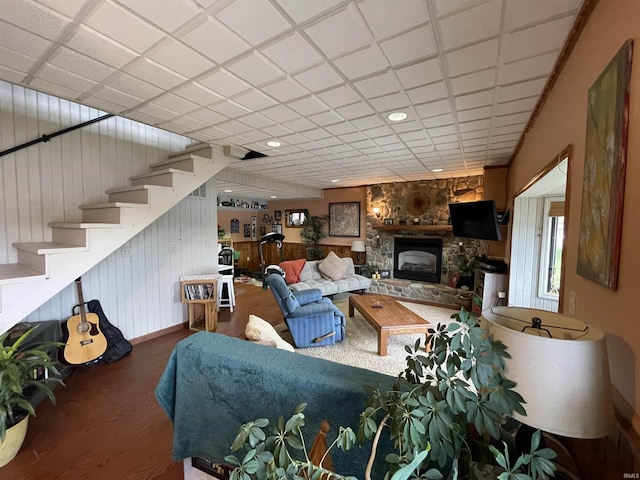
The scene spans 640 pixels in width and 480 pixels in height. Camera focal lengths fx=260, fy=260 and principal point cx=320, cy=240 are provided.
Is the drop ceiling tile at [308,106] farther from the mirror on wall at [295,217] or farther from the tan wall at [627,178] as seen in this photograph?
the mirror on wall at [295,217]

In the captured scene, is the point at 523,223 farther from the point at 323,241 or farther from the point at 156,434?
the point at 323,241

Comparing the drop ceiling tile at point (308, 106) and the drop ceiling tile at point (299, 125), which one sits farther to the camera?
the drop ceiling tile at point (299, 125)

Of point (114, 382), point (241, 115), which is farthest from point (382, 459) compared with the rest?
point (114, 382)

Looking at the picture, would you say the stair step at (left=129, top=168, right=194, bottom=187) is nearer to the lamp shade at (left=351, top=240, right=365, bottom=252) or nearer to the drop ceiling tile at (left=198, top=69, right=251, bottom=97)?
the drop ceiling tile at (left=198, top=69, right=251, bottom=97)

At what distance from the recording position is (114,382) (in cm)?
248

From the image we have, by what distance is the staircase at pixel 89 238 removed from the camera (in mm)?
1669

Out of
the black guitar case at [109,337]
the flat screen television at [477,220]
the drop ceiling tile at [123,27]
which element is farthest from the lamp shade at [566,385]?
the black guitar case at [109,337]

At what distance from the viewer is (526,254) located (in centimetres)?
326

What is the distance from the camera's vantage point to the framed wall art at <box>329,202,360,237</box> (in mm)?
6812

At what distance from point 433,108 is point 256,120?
1.59 meters

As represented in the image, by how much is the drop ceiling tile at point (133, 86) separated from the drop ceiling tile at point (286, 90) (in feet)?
2.71

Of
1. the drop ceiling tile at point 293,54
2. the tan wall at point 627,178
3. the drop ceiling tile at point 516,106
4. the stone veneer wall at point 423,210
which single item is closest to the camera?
the tan wall at point 627,178

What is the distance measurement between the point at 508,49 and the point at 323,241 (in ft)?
20.1

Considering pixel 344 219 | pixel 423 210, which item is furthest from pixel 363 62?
pixel 344 219
